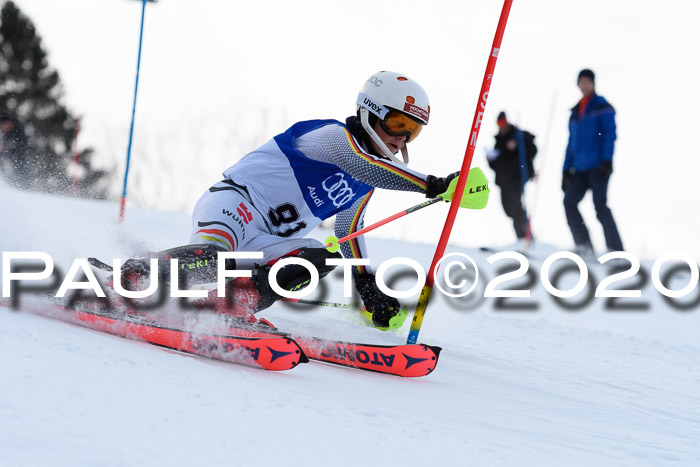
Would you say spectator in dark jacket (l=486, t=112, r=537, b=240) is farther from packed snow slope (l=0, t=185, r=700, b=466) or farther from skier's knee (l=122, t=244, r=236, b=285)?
skier's knee (l=122, t=244, r=236, b=285)

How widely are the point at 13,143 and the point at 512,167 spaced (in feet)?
20.8

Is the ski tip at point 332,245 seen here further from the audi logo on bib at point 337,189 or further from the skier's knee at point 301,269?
the audi logo on bib at point 337,189

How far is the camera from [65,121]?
25.4 meters

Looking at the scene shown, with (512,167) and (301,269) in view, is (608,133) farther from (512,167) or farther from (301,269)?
(301,269)

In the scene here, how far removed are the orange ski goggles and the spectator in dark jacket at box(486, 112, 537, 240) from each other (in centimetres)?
550

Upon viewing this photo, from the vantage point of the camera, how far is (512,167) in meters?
8.62

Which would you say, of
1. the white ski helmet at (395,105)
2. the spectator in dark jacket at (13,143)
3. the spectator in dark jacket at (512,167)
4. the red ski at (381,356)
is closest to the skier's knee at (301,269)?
the red ski at (381,356)

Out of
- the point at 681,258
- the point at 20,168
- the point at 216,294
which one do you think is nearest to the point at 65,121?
the point at 20,168

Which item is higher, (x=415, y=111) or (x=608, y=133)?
(x=608, y=133)

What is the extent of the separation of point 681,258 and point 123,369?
23.3 ft

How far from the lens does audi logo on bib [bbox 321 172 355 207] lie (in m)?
3.46

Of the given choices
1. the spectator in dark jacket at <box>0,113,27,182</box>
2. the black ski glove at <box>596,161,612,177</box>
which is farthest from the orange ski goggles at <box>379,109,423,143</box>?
the spectator in dark jacket at <box>0,113,27,182</box>

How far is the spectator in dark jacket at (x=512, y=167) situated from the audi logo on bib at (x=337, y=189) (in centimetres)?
541

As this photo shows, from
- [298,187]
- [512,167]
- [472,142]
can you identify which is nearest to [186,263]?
[298,187]
